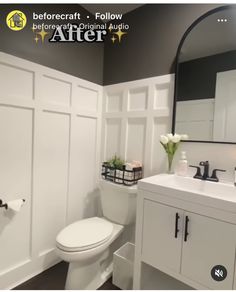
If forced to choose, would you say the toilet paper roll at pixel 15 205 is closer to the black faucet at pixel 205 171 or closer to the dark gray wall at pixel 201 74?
the black faucet at pixel 205 171

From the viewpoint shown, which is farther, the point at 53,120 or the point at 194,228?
the point at 53,120

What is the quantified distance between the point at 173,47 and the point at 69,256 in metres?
1.84

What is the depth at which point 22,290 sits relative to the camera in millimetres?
1410

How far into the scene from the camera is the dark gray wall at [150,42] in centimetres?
156

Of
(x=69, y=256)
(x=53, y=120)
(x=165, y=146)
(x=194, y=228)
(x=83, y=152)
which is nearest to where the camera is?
(x=194, y=228)

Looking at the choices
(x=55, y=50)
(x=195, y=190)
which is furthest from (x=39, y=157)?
(x=195, y=190)

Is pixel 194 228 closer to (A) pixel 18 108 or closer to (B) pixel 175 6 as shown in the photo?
(A) pixel 18 108

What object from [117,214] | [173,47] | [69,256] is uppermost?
[173,47]

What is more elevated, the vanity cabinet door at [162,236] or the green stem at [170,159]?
the green stem at [170,159]

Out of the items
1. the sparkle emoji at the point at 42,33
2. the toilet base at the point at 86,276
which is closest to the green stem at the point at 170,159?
the toilet base at the point at 86,276

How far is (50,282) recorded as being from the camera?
1.51 meters

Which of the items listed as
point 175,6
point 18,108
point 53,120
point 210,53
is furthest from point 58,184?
point 175,6

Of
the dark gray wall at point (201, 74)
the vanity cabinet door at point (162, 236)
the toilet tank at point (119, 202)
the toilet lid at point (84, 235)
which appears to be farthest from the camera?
the toilet tank at point (119, 202)

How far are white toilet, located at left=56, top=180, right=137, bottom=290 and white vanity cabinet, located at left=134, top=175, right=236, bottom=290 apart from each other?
0.29 meters
